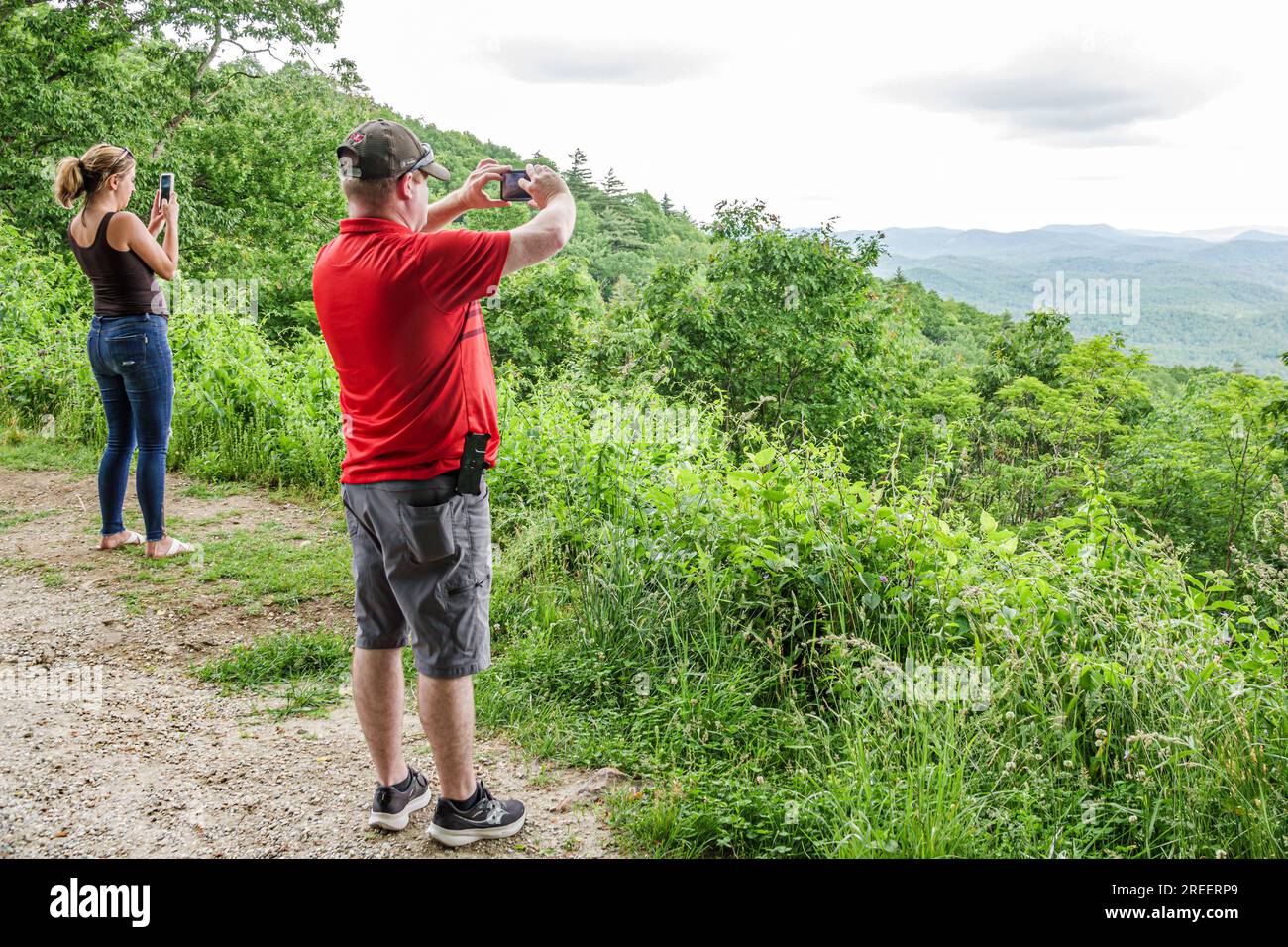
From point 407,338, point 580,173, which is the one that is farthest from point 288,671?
point 580,173

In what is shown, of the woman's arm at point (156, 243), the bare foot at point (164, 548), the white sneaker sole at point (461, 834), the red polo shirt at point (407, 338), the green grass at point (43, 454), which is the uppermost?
the woman's arm at point (156, 243)

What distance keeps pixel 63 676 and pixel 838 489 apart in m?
3.32

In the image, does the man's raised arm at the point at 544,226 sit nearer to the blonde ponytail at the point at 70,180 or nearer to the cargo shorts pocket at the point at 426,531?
the cargo shorts pocket at the point at 426,531

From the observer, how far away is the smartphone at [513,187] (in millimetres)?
2590

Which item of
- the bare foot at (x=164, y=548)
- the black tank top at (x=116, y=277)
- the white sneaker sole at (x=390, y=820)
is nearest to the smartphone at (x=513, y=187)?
the white sneaker sole at (x=390, y=820)

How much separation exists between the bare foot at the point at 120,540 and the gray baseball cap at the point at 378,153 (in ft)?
12.2

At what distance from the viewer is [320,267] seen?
7.72 feet

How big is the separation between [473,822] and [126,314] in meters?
3.39

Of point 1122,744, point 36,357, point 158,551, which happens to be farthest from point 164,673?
point 36,357

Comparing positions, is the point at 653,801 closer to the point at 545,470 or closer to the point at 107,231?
the point at 545,470

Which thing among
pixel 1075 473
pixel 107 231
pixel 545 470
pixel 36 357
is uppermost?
pixel 107 231

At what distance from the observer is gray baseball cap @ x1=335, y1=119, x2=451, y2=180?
90.9 inches

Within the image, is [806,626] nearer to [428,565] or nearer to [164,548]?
[428,565]

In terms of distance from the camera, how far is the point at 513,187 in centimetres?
262
